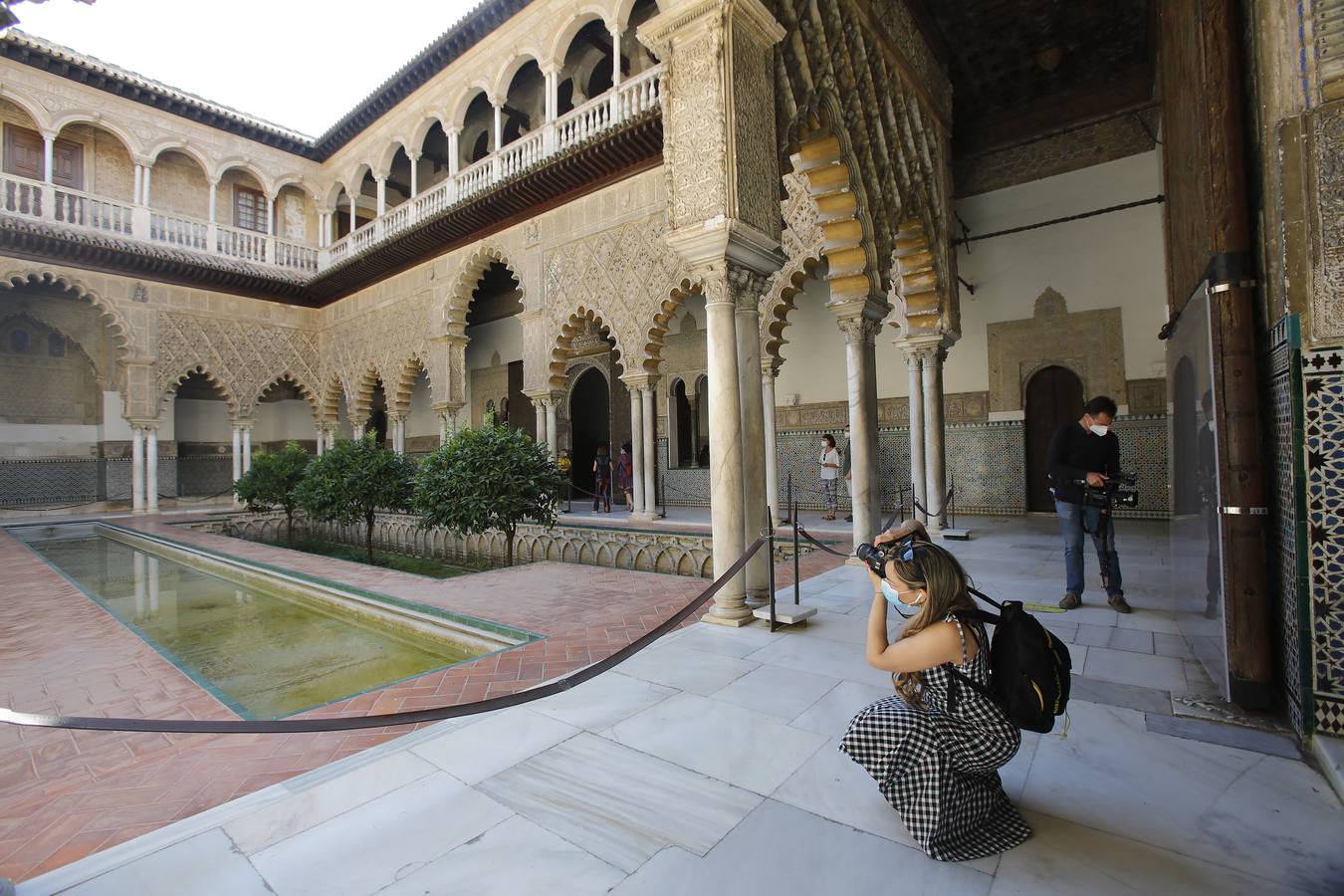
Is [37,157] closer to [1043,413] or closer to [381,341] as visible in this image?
[381,341]

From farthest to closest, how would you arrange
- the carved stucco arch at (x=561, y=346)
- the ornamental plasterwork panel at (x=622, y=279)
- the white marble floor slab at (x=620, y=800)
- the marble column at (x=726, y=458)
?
the carved stucco arch at (x=561, y=346) < the ornamental plasterwork panel at (x=622, y=279) < the marble column at (x=726, y=458) < the white marble floor slab at (x=620, y=800)

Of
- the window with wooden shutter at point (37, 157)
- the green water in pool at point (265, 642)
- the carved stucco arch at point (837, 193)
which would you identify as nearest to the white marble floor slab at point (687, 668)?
the green water in pool at point (265, 642)

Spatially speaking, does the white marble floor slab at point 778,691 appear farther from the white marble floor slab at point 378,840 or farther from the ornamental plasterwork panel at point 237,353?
the ornamental plasterwork panel at point 237,353

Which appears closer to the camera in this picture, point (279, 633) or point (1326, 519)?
point (1326, 519)

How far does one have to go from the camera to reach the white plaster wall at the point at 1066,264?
8.44 m

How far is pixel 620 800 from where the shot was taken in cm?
191

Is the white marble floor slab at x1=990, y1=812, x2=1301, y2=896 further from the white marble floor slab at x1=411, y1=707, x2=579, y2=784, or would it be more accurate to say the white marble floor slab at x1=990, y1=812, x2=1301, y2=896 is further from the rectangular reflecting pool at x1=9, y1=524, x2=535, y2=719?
the rectangular reflecting pool at x1=9, y1=524, x2=535, y2=719

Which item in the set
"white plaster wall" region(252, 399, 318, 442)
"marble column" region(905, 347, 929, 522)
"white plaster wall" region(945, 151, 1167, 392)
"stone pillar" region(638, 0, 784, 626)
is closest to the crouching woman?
"stone pillar" region(638, 0, 784, 626)

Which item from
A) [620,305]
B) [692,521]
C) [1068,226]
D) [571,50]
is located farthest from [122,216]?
[1068,226]

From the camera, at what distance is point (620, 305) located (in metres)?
10.3

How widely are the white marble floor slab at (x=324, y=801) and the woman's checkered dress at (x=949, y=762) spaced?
4.66 ft

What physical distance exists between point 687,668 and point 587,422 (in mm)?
13401

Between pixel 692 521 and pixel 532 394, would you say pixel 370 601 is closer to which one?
pixel 692 521

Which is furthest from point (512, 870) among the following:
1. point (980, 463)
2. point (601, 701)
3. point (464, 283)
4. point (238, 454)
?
point (238, 454)
